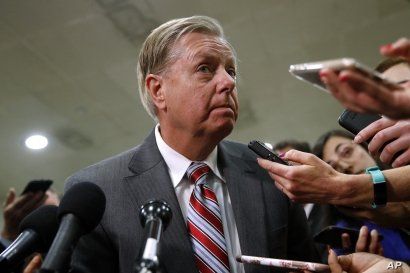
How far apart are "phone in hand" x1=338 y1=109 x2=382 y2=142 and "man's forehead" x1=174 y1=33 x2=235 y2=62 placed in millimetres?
482

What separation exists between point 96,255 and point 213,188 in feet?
1.46

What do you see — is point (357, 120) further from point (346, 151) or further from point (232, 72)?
point (346, 151)

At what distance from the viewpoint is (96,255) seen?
141 cm

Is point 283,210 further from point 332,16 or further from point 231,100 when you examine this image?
point 332,16

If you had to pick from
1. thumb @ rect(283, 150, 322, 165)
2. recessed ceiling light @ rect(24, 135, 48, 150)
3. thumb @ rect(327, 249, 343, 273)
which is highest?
recessed ceiling light @ rect(24, 135, 48, 150)

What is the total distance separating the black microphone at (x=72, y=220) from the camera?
932 mm

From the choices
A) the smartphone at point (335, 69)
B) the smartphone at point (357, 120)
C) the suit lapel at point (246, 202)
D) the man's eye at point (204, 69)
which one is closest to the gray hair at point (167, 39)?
the man's eye at point (204, 69)

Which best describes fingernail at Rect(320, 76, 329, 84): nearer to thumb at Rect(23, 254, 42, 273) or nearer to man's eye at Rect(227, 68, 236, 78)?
man's eye at Rect(227, 68, 236, 78)

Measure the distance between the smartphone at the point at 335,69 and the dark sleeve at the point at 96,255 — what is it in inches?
33.1

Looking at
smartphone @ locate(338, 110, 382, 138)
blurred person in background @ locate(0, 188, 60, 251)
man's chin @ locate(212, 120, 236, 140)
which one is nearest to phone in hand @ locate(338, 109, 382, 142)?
smartphone @ locate(338, 110, 382, 138)

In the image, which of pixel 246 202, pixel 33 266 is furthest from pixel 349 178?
pixel 33 266

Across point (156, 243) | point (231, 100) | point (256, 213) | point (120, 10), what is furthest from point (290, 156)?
point (120, 10)

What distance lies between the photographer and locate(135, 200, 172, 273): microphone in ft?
2.85

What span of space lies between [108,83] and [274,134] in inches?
105
